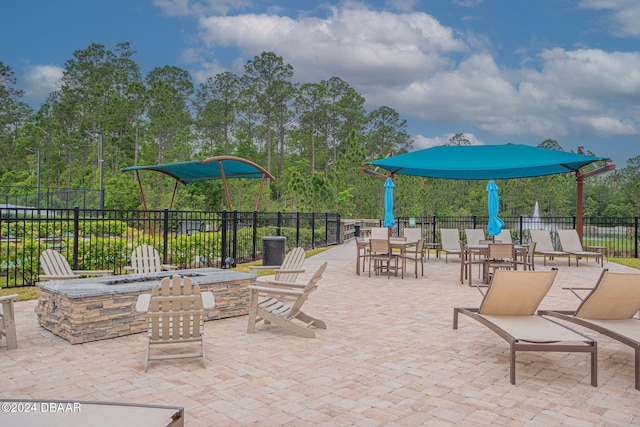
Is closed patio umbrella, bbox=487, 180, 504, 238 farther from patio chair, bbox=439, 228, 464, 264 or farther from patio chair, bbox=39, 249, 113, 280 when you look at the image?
patio chair, bbox=39, 249, 113, 280

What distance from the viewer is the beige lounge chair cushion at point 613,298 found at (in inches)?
185

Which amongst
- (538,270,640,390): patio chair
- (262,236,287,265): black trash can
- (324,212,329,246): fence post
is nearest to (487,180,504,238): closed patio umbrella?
(262,236,287,265): black trash can

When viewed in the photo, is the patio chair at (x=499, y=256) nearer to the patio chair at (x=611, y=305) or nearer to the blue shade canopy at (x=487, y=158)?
the blue shade canopy at (x=487, y=158)

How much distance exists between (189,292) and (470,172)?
1304 centimetres

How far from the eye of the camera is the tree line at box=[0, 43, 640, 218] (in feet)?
135

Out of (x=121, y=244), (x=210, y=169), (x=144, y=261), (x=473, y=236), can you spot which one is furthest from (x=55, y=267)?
(x=473, y=236)

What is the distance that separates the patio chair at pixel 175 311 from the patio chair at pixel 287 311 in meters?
1.17

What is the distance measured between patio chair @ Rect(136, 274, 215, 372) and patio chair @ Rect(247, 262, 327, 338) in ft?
3.83

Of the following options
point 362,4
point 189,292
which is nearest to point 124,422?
point 189,292

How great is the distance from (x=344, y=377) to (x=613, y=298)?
294 cm

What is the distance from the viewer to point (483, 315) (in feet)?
16.7

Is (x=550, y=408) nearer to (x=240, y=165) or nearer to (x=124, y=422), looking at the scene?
(x=124, y=422)

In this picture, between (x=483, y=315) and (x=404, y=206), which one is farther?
(x=404, y=206)

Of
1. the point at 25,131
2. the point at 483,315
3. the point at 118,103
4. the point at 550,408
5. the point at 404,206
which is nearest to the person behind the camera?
the point at 550,408
